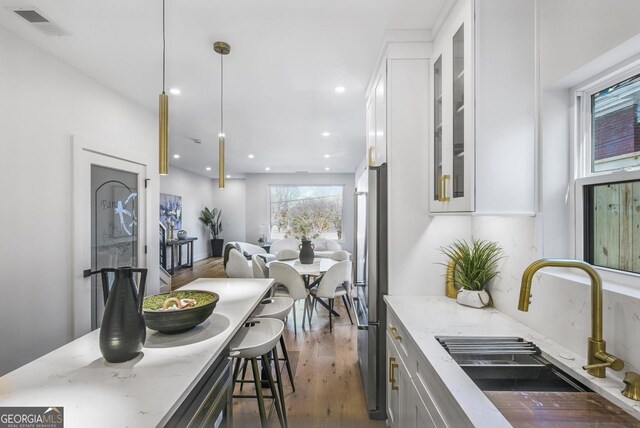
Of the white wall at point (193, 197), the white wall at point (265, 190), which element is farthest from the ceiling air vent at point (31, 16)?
the white wall at point (265, 190)

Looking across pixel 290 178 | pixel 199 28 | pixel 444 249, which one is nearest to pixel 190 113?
pixel 199 28

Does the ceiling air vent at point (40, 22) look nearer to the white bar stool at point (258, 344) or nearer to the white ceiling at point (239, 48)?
the white ceiling at point (239, 48)

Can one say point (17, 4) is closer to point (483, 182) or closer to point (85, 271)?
point (85, 271)

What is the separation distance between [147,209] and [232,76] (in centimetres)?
179

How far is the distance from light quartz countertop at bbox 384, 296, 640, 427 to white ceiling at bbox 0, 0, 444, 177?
1.72m

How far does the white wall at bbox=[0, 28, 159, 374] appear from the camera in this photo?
1887 mm

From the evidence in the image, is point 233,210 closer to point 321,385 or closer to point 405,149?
point 321,385

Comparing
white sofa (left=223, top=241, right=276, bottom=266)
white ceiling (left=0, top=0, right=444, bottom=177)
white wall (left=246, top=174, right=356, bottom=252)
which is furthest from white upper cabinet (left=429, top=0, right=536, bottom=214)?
white wall (left=246, top=174, right=356, bottom=252)

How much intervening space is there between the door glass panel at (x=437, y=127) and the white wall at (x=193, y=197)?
6.85 m

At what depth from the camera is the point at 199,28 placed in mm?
1859

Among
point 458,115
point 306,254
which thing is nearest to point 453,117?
point 458,115

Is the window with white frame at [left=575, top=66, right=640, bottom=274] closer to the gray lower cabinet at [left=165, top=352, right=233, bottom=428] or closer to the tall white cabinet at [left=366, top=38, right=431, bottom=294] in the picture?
the tall white cabinet at [left=366, top=38, right=431, bottom=294]

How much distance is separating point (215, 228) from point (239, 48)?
802 centimetres

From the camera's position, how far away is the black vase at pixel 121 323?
105cm
